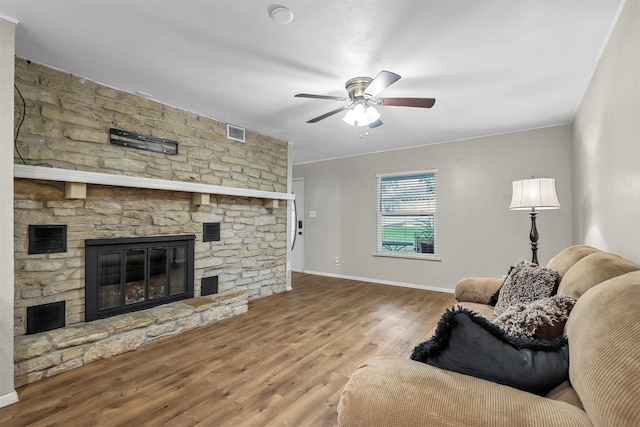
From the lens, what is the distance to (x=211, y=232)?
373 centimetres

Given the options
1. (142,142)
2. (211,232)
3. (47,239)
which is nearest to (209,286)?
(211,232)

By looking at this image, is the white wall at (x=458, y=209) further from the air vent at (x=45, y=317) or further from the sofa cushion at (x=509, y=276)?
the air vent at (x=45, y=317)

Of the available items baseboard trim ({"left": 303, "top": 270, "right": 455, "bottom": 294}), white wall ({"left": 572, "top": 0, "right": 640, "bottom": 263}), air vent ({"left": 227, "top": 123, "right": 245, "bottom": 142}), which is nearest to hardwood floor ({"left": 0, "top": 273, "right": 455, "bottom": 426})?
baseboard trim ({"left": 303, "top": 270, "right": 455, "bottom": 294})

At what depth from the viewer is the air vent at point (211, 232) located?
366cm

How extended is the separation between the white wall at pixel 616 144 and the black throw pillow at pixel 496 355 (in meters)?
1.14

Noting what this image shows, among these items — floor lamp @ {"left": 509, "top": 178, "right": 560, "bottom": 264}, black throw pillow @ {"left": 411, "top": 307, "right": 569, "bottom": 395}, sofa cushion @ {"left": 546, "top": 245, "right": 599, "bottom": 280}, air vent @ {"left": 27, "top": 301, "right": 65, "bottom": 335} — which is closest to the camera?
black throw pillow @ {"left": 411, "top": 307, "right": 569, "bottom": 395}

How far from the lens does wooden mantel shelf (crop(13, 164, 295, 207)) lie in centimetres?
220

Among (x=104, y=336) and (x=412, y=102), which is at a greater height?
(x=412, y=102)

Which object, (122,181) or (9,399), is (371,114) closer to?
(122,181)

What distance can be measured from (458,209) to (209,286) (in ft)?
12.3

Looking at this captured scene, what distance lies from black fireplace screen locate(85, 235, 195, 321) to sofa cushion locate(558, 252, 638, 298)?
3402 mm

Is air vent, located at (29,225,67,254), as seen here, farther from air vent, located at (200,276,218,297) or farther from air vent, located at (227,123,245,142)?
air vent, located at (227,123,245,142)

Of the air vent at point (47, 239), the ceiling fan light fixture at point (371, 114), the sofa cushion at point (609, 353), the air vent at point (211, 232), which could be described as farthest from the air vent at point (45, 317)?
the sofa cushion at point (609, 353)

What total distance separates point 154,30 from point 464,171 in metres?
4.25
